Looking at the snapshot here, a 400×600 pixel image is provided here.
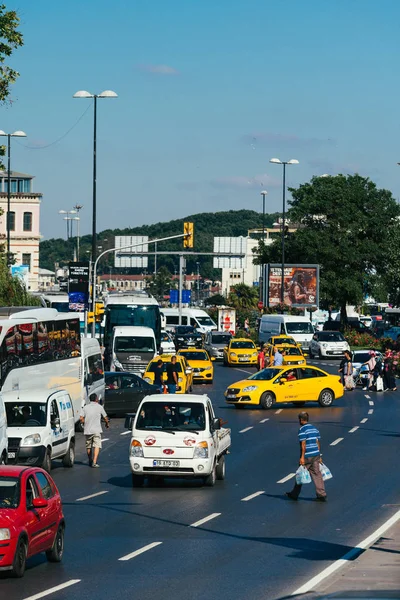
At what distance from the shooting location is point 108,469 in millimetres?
27500

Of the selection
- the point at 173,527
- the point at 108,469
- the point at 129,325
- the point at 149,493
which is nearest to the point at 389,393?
the point at 129,325

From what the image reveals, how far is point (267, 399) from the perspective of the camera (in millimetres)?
43125

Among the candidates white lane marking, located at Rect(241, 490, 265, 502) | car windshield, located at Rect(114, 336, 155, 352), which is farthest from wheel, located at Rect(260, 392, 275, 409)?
white lane marking, located at Rect(241, 490, 265, 502)

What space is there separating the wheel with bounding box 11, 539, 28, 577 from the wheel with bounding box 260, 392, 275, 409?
1125 inches

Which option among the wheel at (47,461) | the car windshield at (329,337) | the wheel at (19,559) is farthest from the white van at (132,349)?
the wheel at (19,559)

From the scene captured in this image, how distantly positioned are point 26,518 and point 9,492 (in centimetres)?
50

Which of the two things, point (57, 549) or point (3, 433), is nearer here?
point (57, 549)

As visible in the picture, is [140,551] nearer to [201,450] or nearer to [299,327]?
[201,450]

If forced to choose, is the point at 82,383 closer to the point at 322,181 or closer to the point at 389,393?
the point at 389,393

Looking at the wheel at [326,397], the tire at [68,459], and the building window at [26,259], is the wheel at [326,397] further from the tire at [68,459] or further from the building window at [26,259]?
the building window at [26,259]

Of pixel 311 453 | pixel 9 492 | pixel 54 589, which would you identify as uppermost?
pixel 9 492

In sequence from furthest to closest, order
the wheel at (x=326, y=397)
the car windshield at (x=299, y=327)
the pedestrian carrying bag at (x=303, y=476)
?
the car windshield at (x=299, y=327) < the wheel at (x=326, y=397) < the pedestrian carrying bag at (x=303, y=476)

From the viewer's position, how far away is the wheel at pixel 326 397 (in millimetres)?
43616

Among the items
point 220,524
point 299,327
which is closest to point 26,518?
point 220,524
